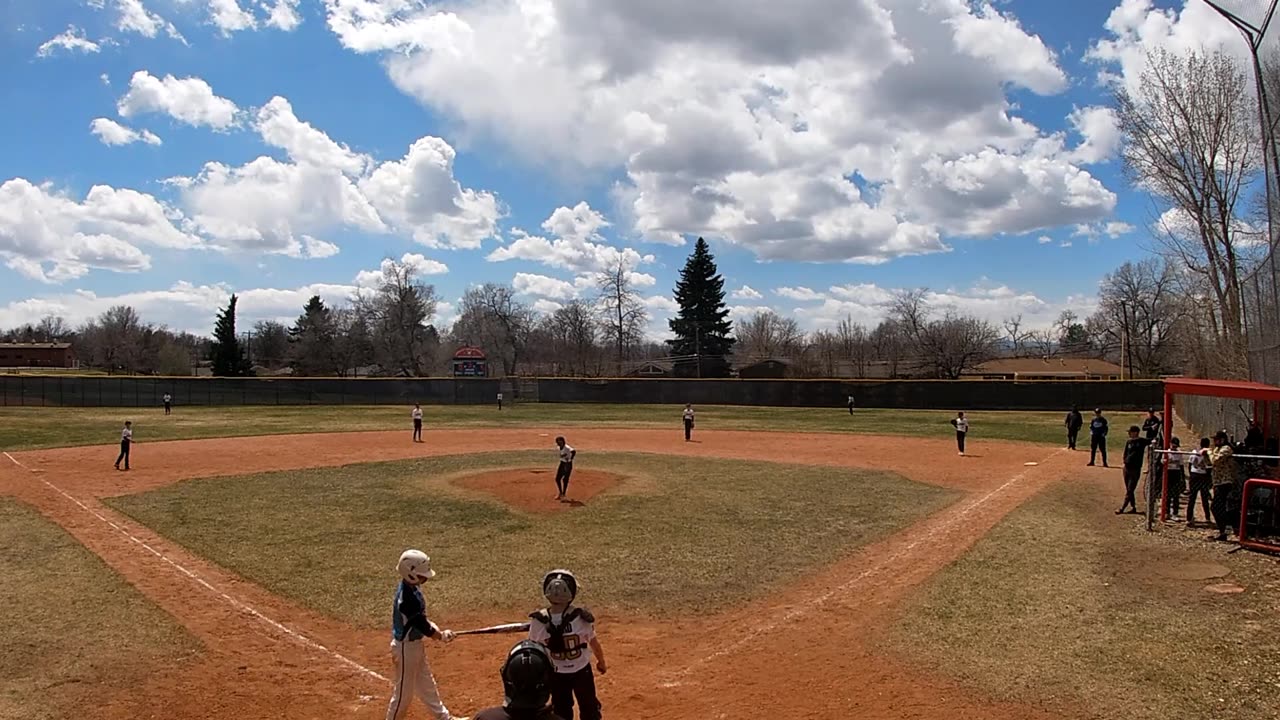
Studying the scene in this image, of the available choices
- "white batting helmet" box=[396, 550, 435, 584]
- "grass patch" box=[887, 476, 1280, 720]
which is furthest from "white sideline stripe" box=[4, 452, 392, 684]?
"grass patch" box=[887, 476, 1280, 720]

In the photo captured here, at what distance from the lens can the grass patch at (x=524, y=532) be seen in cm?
1281

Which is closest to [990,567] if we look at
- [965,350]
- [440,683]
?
[440,683]

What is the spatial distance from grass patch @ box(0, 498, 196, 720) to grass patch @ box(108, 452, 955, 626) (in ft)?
6.33

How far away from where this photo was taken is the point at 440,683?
912 cm

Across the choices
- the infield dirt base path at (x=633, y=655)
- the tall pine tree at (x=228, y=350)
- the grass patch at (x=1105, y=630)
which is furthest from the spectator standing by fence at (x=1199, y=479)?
the tall pine tree at (x=228, y=350)

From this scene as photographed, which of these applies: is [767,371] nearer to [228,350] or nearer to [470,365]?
[470,365]

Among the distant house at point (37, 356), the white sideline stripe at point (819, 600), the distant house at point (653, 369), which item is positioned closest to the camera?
the white sideline stripe at point (819, 600)

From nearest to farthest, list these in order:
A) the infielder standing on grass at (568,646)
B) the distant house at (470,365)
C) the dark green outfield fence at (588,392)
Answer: the infielder standing on grass at (568,646), the dark green outfield fence at (588,392), the distant house at (470,365)

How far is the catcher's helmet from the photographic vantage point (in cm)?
568

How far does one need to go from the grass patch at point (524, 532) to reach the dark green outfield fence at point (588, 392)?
112ft

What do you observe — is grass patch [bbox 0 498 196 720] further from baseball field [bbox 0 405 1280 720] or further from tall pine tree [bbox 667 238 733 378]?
tall pine tree [bbox 667 238 733 378]

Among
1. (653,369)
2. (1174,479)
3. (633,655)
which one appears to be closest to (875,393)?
(653,369)

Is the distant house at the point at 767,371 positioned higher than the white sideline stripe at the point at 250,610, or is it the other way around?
the distant house at the point at 767,371

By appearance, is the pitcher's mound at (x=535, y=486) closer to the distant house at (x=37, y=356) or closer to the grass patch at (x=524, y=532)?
the grass patch at (x=524, y=532)
